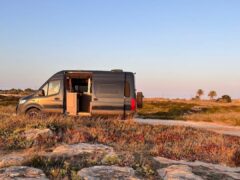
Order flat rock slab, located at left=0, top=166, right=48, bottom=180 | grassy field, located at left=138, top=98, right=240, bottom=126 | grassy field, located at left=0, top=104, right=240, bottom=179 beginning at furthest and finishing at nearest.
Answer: grassy field, located at left=138, top=98, right=240, bottom=126, grassy field, located at left=0, top=104, right=240, bottom=179, flat rock slab, located at left=0, top=166, right=48, bottom=180

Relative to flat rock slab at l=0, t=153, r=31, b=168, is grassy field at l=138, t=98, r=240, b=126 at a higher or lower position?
lower

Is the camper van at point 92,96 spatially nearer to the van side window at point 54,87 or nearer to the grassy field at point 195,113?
the van side window at point 54,87

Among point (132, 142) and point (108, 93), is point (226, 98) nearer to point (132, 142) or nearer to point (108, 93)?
point (108, 93)

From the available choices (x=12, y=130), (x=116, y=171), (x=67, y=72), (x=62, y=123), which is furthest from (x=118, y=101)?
(x=116, y=171)

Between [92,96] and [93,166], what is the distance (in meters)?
11.4

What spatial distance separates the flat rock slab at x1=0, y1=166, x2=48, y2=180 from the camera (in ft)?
21.1

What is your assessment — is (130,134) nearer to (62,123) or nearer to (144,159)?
(62,123)

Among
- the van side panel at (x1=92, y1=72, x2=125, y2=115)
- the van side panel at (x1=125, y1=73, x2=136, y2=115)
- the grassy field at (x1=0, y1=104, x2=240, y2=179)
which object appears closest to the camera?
the grassy field at (x1=0, y1=104, x2=240, y2=179)

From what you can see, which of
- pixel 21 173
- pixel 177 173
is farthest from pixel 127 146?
pixel 21 173

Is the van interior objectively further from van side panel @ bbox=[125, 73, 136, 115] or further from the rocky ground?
the rocky ground

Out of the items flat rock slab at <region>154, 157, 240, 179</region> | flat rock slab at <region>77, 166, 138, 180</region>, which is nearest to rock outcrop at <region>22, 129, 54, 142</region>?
flat rock slab at <region>77, 166, 138, 180</region>

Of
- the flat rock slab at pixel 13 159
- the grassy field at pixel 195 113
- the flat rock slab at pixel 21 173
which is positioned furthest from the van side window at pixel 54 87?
the grassy field at pixel 195 113

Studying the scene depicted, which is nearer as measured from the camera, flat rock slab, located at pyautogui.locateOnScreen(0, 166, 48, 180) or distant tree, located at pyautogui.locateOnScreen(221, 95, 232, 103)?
flat rock slab, located at pyautogui.locateOnScreen(0, 166, 48, 180)

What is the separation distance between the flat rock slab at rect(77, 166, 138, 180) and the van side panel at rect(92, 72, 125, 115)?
11.0m
